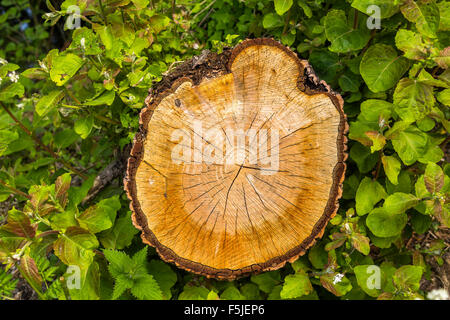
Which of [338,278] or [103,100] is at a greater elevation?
[103,100]

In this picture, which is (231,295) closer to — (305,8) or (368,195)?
(368,195)

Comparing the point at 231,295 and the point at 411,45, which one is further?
the point at 231,295

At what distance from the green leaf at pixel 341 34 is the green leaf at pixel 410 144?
1.93ft

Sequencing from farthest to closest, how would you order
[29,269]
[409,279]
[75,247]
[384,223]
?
[384,223] < [409,279] < [75,247] < [29,269]

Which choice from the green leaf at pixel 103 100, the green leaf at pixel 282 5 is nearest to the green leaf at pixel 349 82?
the green leaf at pixel 282 5

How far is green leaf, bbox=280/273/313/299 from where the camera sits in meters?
2.03

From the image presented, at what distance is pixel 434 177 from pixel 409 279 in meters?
0.58

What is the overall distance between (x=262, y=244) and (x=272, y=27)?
1495 mm

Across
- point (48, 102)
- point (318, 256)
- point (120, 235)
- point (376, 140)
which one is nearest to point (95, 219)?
point (120, 235)

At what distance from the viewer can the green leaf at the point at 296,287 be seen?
6.65ft

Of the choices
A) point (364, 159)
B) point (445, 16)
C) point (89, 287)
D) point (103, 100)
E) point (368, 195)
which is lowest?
point (89, 287)

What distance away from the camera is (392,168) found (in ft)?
6.47

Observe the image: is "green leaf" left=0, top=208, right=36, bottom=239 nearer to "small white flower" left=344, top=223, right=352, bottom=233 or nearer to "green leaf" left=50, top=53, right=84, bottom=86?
"green leaf" left=50, top=53, right=84, bottom=86

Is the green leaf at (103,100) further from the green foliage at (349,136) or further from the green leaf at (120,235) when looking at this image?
the green leaf at (120,235)
